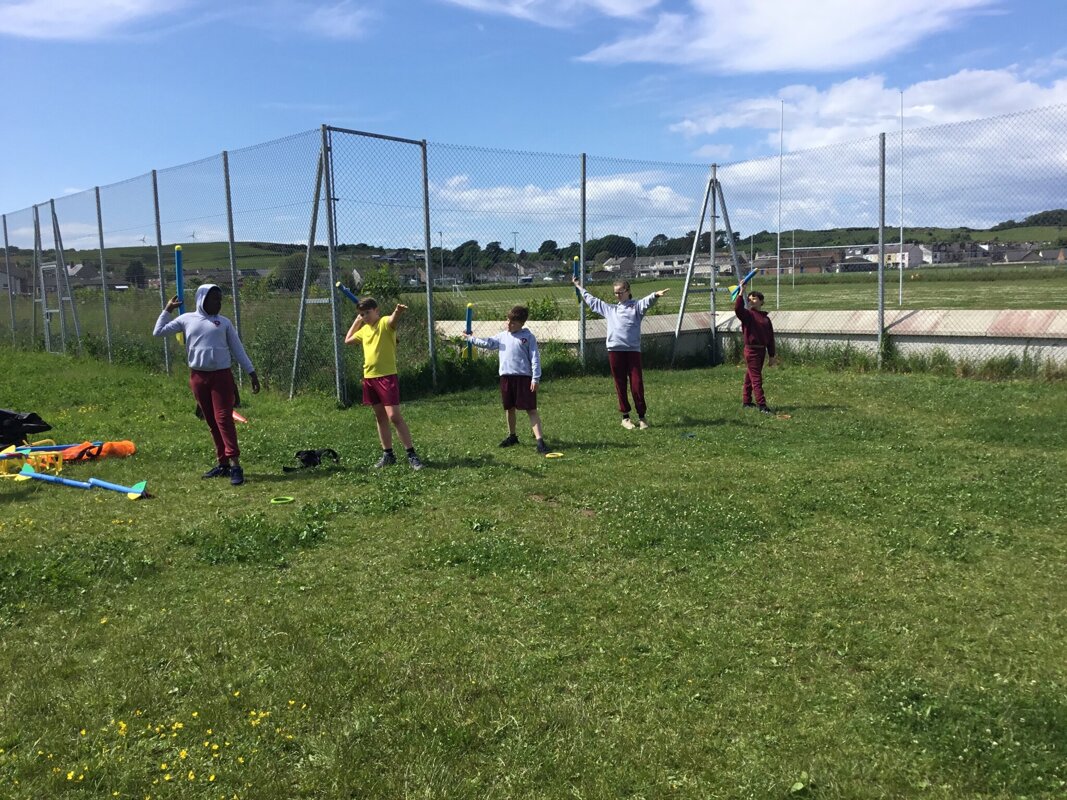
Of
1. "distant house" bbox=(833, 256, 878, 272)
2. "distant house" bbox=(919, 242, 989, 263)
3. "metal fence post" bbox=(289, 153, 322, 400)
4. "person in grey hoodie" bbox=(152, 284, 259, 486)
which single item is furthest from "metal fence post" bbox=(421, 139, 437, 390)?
"distant house" bbox=(919, 242, 989, 263)

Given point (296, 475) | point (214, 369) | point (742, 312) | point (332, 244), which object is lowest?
point (296, 475)

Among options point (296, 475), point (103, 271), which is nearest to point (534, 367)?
point (296, 475)

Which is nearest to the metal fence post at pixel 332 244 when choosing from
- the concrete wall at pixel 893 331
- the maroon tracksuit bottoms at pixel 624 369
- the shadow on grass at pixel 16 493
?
the concrete wall at pixel 893 331

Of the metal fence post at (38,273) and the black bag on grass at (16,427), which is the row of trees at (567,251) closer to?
the black bag on grass at (16,427)

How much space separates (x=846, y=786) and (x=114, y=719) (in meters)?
3.03

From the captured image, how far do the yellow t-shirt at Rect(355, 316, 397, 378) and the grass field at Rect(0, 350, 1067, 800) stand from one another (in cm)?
100

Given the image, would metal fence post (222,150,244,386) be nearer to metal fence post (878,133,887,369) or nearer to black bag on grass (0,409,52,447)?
black bag on grass (0,409,52,447)

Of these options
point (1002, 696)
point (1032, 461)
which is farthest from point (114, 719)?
point (1032, 461)

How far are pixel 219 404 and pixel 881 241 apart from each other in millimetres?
10891

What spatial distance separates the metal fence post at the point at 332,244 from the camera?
11391mm

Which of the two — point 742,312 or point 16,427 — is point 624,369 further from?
point 16,427

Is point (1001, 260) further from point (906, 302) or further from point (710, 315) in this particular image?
point (710, 315)

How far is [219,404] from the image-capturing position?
26.0ft

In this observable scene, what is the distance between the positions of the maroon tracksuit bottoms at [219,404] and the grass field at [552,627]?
15.6 inches
